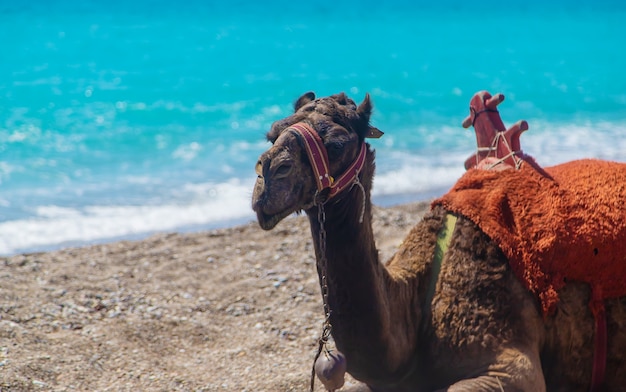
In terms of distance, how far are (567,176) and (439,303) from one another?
0.95m

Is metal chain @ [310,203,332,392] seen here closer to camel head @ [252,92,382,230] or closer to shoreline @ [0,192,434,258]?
camel head @ [252,92,382,230]

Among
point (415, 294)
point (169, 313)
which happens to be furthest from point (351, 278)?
point (169, 313)

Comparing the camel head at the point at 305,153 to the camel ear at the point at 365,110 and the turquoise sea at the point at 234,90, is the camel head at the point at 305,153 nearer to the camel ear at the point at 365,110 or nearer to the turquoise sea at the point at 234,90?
the camel ear at the point at 365,110

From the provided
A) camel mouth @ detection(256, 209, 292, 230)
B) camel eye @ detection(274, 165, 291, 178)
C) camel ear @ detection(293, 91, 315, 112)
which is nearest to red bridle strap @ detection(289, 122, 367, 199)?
camel eye @ detection(274, 165, 291, 178)

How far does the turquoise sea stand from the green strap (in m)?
1.18

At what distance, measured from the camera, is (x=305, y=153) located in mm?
3391

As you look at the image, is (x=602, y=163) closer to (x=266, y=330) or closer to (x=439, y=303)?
(x=439, y=303)

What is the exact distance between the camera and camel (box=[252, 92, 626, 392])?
3.45 m

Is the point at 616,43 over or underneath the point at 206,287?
over

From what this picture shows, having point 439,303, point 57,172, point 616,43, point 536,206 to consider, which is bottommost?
point 439,303

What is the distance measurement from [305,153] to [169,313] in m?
3.20

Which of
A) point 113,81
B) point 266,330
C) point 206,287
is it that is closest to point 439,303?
point 266,330

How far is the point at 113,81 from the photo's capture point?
2067 cm

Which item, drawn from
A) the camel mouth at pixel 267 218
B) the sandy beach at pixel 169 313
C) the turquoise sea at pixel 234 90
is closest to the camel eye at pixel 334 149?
the camel mouth at pixel 267 218
